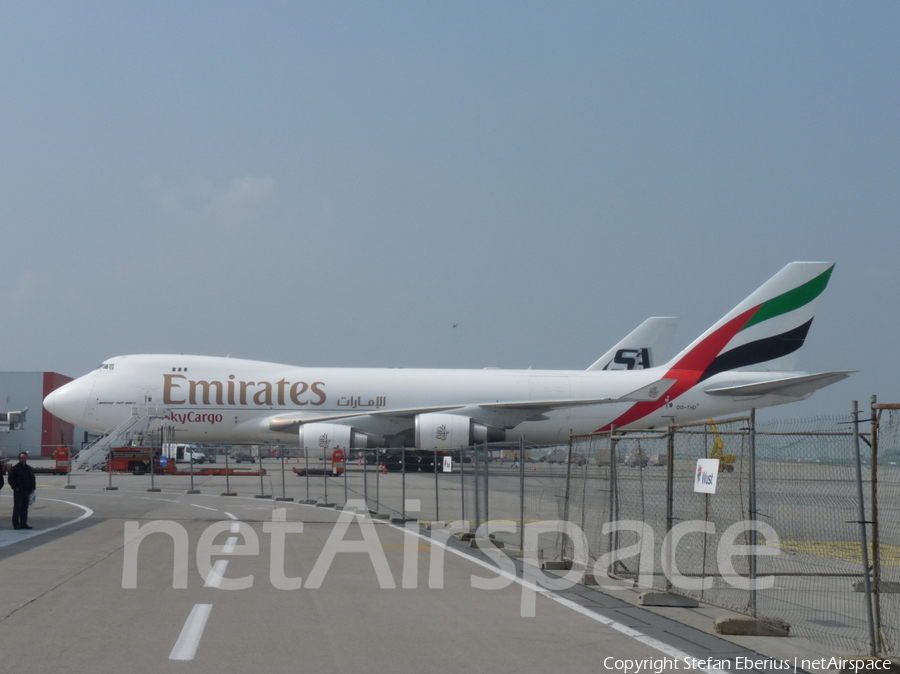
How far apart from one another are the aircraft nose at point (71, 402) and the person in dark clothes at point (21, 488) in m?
25.7

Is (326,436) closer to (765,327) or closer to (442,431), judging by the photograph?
(442,431)

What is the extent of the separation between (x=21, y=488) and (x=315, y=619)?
10.0 m

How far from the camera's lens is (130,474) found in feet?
130

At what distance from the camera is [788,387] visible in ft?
129

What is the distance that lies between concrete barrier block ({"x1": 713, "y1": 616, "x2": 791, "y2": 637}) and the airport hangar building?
6751cm

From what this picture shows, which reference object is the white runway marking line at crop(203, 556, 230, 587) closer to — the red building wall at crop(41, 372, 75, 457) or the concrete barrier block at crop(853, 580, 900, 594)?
the concrete barrier block at crop(853, 580, 900, 594)

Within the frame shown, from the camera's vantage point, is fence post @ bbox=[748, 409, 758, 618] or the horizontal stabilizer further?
the horizontal stabilizer

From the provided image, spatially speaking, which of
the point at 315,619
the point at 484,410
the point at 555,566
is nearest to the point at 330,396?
the point at 484,410

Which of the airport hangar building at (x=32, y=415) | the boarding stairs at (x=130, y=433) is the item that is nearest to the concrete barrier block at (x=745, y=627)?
the boarding stairs at (x=130, y=433)

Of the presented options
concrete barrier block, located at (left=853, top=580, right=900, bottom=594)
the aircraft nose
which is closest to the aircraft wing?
the aircraft nose

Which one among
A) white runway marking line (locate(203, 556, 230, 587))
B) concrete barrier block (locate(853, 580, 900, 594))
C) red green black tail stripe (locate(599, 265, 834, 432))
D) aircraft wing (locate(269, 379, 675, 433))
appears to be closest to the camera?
white runway marking line (locate(203, 556, 230, 587))

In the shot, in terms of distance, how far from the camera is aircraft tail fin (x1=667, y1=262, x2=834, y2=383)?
41.8 m

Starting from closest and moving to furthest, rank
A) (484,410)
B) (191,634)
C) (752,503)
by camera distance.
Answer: (191,634) < (752,503) < (484,410)

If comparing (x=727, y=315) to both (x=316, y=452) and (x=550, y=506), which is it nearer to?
(x=316, y=452)
